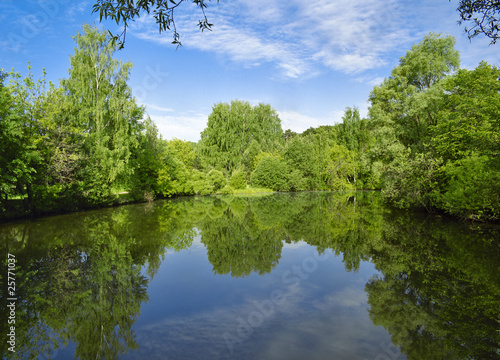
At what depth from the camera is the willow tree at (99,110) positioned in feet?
74.6

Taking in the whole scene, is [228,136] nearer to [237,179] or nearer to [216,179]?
[237,179]

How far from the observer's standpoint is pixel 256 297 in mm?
6344

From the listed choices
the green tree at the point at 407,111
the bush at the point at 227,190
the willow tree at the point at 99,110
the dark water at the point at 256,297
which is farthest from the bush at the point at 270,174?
the dark water at the point at 256,297

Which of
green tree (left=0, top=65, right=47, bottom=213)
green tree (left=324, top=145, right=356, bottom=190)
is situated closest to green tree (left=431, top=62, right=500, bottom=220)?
green tree (left=0, top=65, right=47, bottom=213)

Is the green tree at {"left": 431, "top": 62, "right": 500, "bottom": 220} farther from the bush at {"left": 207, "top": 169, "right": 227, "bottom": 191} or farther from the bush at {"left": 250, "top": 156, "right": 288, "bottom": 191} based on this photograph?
the bush at {"left": 250, "top": 156, "right": 288, "bottom": 191}

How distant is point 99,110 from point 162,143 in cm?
1248

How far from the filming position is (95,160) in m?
23.1

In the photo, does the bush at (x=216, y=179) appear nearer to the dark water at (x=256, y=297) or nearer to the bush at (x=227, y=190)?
the bush at (x=227, y=190)

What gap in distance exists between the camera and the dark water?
4.39 meters

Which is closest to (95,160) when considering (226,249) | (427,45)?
(226,249)

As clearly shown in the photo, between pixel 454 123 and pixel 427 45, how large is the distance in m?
13.0

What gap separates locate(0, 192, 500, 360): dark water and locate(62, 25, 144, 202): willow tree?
38.2 feet

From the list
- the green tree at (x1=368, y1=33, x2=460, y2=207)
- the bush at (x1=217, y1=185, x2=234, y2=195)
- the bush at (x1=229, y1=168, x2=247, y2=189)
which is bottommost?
the bush at (x1=217, y1=185, x2=234, y2=195)

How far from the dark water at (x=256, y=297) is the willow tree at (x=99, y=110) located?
38.2 ft
